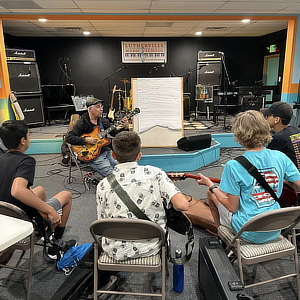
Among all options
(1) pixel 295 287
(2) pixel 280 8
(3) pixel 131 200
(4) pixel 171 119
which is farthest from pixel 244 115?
(2) pixel 280 8

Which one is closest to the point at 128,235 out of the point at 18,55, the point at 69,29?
the point at 18,55

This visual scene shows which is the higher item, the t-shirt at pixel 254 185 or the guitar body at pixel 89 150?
the t-shirt at pixel 254 185

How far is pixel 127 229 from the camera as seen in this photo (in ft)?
4.40

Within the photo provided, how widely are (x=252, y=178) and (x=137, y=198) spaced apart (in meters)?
0.68

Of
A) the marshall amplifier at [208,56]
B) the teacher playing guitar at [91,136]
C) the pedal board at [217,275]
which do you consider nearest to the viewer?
the pedal board at [217,275]

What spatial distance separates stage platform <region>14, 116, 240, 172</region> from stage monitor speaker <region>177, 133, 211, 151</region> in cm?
7

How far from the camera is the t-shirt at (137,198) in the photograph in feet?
4.69

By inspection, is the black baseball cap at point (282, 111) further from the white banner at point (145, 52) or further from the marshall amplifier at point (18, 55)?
the white banner at point (145, 52)

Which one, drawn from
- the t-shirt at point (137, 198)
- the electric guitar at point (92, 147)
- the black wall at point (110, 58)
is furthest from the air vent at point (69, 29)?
the t-shirt at point (137, 198)

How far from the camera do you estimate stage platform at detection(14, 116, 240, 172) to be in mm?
4044

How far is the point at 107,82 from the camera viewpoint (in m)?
8.50

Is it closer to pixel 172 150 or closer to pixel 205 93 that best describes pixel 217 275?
pixel 172 150

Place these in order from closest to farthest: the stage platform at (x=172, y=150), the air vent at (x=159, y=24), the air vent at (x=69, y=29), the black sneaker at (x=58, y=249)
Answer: the black sneaker at (x=58, y=249)
the stage platform at (x=172, y=150)
the air vent at (x=159, y=24)
the air vent at (x=69, y=29)

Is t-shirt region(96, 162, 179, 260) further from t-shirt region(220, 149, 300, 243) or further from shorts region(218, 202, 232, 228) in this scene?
shorts region(218, 202, 232, 228)
